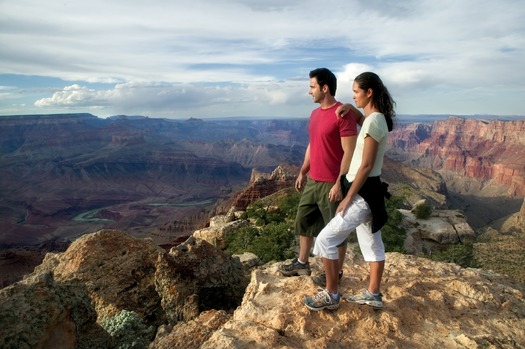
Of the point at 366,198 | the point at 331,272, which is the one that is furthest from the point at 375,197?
the point at 331,272

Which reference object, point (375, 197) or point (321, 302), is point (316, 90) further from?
point (321, 302)

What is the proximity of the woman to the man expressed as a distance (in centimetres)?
19

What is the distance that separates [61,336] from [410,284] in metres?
4.42

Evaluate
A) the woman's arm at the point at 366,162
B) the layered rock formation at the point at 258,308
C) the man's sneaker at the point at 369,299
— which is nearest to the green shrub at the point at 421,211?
the layered rock formation at the point at 258,308

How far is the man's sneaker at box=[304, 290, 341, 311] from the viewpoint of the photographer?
12.9ft

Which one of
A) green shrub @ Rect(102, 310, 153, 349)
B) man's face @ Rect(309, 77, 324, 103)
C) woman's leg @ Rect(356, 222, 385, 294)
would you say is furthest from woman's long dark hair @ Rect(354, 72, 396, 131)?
green shrub @ Rect(102, 310, 153, 349)

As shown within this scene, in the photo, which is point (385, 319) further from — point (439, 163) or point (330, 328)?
point (439, 163)

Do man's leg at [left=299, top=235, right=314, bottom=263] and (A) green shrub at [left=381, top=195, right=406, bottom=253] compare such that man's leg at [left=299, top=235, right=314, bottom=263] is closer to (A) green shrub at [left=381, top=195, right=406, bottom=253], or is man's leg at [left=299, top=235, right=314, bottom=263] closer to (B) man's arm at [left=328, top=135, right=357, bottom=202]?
(B) man's arm at [left=328, top=135, right=357, bottom=202]

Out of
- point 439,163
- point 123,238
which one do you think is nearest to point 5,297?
point 123,238

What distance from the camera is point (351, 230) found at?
389 centimetres

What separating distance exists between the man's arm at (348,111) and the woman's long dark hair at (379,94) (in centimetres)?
33

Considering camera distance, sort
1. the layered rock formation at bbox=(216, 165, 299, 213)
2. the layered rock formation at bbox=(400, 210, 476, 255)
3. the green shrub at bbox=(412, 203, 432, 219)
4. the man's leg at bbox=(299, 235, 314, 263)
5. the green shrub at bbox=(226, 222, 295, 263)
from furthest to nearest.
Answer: the layered rock formation at bbox=(216, 165, 299, 213)
the green shrub at bbox=(412, 203, 432, 219)
the layered rock formation at bbox=(400, 210, 476, 255)
the green shrub at bbox=(226, 222, 295, 263)
the man's leg at bbox=(299, 235, 314, 263)

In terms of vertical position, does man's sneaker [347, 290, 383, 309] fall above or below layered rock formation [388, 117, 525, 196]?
above

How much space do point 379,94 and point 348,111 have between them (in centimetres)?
42
